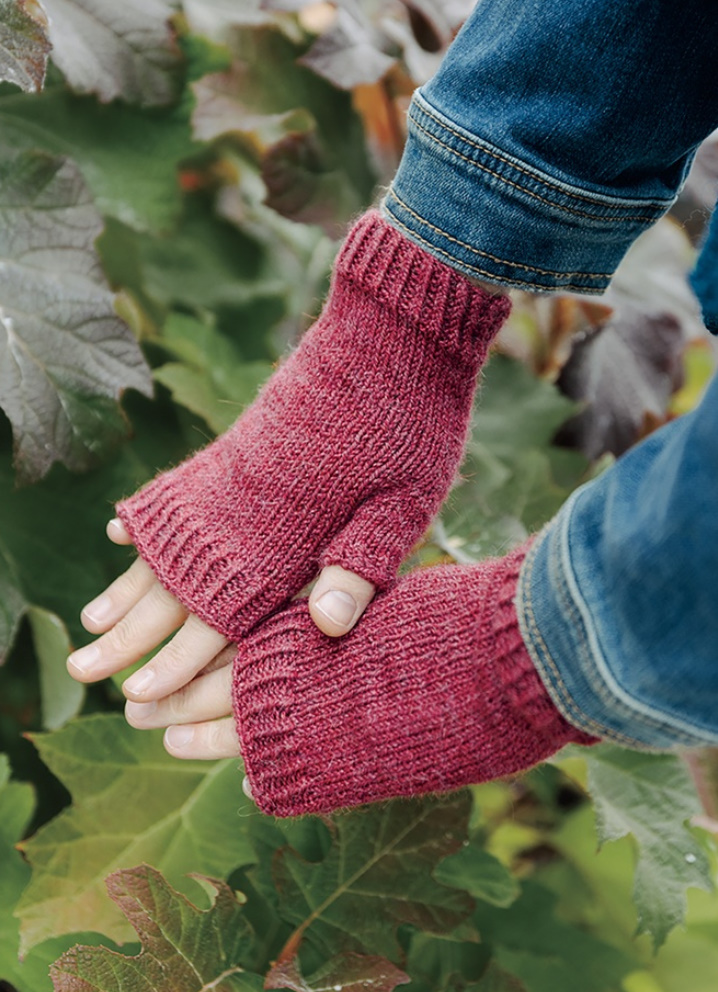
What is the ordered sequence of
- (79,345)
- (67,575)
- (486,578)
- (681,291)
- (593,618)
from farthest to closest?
(681,291) → (67,575) → (79,345) → (486,578) → (593,618)

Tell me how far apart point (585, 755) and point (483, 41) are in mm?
747

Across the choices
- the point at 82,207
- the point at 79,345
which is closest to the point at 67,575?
the point at 79,345

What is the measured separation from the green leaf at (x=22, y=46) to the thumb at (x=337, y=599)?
0.56 meters

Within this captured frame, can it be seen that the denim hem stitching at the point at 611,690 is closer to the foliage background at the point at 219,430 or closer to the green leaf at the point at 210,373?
the foliage background at the point at 219,430

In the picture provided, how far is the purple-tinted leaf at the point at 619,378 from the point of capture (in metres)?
1.35

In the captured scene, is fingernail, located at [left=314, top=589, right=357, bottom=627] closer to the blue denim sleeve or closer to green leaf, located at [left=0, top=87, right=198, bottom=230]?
the blue denim sleeve

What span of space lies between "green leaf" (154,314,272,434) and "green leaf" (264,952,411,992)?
61 cm

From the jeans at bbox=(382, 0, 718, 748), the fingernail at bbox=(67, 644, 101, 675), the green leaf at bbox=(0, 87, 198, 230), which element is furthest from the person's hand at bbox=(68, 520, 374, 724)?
the green leaf at bbox=(0, 87, 198, 230)

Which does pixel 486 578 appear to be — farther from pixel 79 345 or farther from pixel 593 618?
pixel 79 345

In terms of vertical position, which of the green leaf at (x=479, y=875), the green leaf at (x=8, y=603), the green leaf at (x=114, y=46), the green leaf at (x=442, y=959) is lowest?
the green leaf at (x=442, y=959)

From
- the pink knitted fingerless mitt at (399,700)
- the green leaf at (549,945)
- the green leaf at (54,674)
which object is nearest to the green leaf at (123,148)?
the green leaf at (54,674)

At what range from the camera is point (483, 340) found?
0.94 m

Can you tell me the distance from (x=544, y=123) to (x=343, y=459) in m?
0.35

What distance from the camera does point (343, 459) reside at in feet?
2.92
